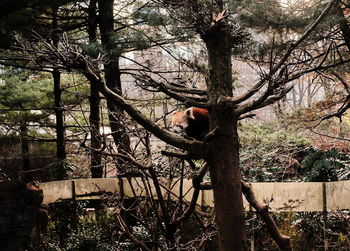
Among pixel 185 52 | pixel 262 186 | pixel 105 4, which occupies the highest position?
pixel 105 4

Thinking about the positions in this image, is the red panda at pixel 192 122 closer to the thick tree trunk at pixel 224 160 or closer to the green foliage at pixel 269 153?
the thick tree trunk at pixel 224 160

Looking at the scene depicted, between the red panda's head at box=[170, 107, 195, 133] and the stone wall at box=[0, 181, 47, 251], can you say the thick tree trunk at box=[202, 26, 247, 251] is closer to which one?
the red panda's head at box=[170, 107, 195, 133]

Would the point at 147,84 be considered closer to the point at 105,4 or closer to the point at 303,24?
the point at 303,24

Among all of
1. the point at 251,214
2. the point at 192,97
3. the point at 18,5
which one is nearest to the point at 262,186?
the point at 251,214

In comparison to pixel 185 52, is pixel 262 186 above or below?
below

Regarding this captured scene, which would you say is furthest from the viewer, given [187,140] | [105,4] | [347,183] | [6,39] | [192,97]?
[105,4]

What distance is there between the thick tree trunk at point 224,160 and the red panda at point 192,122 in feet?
0.51

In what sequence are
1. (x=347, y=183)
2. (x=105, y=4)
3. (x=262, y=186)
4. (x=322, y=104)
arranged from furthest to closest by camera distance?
(x=105, y=4)
(x=322, y=104)
(x=262, y=186)
(x=347, y=183)

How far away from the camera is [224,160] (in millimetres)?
2023

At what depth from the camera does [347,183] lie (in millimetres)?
4945

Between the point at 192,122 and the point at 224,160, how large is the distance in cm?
30

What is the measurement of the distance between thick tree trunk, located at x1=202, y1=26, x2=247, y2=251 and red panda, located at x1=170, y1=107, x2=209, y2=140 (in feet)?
0.51

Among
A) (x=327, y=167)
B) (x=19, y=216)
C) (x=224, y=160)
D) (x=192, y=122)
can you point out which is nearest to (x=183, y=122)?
(x=192, y=122)

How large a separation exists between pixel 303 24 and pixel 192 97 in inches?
152
